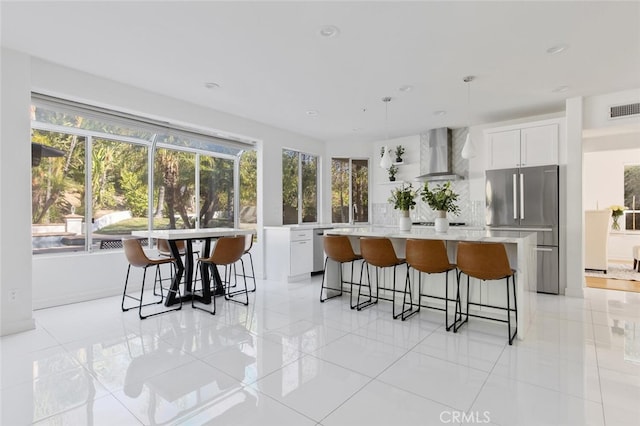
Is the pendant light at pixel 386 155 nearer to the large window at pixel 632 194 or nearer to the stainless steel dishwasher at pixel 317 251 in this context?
the stainless steel dishwasher at pixel 317 251

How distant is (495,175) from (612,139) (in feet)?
6.66

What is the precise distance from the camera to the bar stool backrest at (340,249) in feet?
13.0

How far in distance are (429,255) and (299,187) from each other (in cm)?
400

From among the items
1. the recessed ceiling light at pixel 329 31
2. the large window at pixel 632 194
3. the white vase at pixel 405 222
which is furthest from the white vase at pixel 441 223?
the large window at pixel 632 194

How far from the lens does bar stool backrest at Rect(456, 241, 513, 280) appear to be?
2.84m

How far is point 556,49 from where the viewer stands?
319 centimetres

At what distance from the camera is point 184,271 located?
4.36 m

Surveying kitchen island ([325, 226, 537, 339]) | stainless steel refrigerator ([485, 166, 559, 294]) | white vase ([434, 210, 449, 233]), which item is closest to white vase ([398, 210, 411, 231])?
kitchen island ([325, 226, 537, 339])

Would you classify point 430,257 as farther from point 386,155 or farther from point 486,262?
point 386,155

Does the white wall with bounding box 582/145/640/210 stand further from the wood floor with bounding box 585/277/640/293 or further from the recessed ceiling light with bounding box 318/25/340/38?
the recessed ceiling light with bounding box 318/25/340/38

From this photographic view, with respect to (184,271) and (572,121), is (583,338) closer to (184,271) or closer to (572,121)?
(572,121)

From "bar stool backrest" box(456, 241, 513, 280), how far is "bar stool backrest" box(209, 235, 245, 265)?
2.56 m

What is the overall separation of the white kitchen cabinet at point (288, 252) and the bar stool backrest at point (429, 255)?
2577 millimetres

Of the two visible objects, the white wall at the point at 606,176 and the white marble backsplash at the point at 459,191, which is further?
the white wall at the point at 606,176
